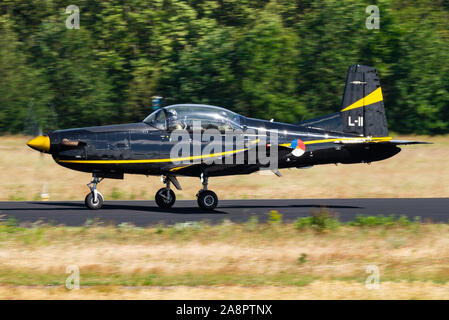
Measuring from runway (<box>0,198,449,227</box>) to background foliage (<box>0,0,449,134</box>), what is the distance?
12441 mm

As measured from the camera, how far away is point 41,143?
46.1 ft

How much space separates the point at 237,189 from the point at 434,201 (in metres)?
5.83

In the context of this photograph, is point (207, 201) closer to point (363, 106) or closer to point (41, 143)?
point (41, 143)

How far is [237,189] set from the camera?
20.2 meters

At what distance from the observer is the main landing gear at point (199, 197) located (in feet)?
50.5

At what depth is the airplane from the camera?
14.5 metres

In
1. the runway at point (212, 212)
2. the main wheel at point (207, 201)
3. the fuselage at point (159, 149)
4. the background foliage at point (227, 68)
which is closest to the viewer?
the runway at point (212, 212)

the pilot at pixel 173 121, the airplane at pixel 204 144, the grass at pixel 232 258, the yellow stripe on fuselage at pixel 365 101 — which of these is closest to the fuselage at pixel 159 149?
the airplane at pixel 204 144

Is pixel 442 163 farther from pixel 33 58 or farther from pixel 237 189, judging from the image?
pixel 33 58

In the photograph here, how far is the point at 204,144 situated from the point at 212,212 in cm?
162

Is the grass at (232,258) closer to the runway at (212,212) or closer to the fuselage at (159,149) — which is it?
the runway at (212,212)

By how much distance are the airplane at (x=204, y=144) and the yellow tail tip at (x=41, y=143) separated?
0.07 ft

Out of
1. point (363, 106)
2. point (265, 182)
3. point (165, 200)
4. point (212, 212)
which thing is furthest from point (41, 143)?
point (265, 182)
